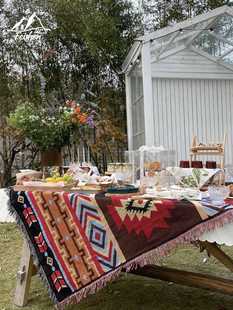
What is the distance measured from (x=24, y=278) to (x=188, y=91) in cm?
487

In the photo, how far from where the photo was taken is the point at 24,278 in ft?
8.18

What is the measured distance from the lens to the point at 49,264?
219 cm

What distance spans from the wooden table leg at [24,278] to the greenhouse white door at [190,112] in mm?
4144

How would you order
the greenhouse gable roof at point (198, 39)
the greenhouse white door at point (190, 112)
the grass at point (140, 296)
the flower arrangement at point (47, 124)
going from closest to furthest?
1. the grass at point (140, 296)
2. the flower arrangement at point (47, 124)
3. the greenhouse gable roof at point (198, 39)
4. the greenhouse white door at point (190, 112)

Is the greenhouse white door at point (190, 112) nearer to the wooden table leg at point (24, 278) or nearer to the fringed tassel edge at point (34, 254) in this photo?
the wooden table leg at point (24, 278)

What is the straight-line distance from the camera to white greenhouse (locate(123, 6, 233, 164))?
21.2 feet

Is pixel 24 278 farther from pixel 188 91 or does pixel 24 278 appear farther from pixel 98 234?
pixel 188 91

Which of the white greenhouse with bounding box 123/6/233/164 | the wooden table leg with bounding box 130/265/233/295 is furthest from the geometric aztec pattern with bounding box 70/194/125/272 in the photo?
the white greenhouse with bounding box 123/6/233/164

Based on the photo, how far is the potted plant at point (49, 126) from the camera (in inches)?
108

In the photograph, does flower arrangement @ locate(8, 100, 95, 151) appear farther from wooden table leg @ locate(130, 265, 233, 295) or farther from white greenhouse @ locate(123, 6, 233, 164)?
white greenhouse @ locate(123, 6, 233, 164)

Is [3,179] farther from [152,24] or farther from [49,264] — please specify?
[49,264]

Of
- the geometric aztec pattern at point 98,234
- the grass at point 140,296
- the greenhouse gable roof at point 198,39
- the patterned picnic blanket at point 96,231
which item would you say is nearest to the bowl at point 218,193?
the patterned picnic blanket at point 96,231

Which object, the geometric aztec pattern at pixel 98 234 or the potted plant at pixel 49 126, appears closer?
the geometric aztec pattern at pixel 98 234

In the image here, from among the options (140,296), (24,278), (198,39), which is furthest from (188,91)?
(24,278)
